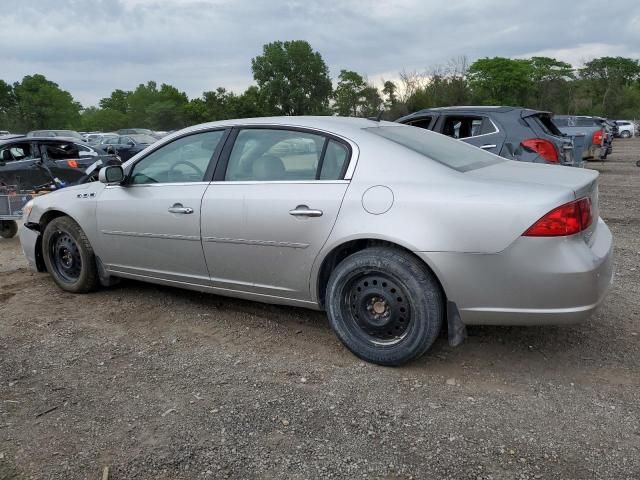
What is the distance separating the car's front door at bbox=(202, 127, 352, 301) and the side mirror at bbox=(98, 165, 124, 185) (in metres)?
0.91

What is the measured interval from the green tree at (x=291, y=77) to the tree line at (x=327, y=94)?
15 centimetres

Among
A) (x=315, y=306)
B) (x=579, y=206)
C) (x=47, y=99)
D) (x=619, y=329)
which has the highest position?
(x=47, y=99)

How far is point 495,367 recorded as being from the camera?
11.5 feet

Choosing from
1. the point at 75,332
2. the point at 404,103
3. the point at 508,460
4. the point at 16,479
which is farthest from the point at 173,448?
the point at 404,103

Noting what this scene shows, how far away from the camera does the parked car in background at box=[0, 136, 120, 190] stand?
32.2ft

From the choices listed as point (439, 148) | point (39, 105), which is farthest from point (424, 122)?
point (39, 105)

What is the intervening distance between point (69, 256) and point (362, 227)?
2.98 meters

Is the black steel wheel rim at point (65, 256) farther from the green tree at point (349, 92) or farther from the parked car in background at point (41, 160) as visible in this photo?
the green tree at point (349, 92)

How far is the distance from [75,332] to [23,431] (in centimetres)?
137

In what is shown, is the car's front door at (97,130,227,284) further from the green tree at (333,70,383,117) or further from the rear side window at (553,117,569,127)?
the green tree at (333,70,383,117)

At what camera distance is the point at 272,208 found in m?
3.69

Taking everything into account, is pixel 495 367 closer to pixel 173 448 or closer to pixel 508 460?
pixel 508 460

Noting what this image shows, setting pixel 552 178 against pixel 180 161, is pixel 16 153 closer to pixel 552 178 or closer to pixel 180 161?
pixel 180 161

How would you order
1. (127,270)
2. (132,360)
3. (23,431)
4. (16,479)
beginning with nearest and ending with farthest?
(16,479) → (23,431) → (132,360) → (127,270)
